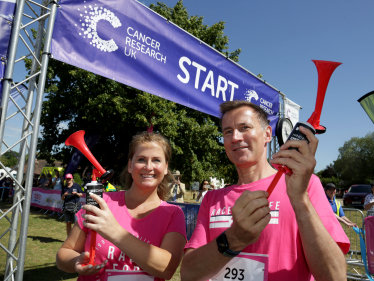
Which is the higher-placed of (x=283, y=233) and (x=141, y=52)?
(x=141, y=52)

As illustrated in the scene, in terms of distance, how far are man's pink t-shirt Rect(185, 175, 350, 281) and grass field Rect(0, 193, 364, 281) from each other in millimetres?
3785

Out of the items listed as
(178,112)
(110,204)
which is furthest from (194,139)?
(110,204)

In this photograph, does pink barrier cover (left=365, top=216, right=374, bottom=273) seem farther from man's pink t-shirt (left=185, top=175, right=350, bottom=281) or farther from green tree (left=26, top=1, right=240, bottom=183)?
green tree (left=26, top=1, right=240, bottom=183)

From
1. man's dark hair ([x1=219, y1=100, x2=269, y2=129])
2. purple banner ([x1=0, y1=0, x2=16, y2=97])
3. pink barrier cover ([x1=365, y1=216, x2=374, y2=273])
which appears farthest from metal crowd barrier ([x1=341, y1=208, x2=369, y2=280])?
purple banner ([x1=0, y1=0, x2=16, y2=97])

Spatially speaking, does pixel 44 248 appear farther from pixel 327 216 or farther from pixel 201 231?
pixel 327 216

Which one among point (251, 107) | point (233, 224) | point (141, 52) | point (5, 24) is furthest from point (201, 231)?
point (5, 24)

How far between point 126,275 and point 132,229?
0.92 feet

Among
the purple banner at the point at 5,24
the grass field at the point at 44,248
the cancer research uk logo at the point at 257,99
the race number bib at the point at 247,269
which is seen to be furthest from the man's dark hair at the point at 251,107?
the grass field at the point at 44,248

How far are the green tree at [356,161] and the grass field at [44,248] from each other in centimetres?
5073

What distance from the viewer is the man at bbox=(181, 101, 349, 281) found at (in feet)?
3.44

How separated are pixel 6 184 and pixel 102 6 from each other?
1937cm

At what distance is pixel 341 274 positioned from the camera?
45.1 inches

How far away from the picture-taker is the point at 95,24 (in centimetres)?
308

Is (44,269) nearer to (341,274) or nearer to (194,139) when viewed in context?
(341,274)
